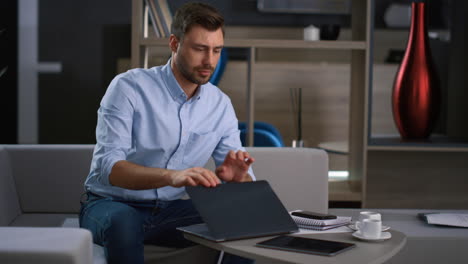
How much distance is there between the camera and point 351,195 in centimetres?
318

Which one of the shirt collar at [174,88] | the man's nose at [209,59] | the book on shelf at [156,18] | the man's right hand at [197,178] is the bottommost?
the man's right hand at [197,178]

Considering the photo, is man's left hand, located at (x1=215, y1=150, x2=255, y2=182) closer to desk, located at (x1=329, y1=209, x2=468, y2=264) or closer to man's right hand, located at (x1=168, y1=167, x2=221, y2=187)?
man's right hand, located at (x1=168, y1=167, x2=221, y2=187)

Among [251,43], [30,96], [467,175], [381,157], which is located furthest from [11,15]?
[467,175]

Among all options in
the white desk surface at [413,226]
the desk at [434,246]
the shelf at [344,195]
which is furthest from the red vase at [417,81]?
the desk at [434,246]

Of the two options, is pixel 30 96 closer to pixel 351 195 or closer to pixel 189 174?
pixel 351 195

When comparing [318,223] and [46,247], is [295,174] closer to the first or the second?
[318,223]

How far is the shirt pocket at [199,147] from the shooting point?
210cm

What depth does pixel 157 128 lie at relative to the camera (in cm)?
206

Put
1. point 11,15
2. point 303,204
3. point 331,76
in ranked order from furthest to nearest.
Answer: point 11,15 < point 331,76 < point 303,204

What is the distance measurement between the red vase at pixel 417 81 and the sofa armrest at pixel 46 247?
7.34 feet

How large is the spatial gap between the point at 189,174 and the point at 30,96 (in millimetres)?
3380

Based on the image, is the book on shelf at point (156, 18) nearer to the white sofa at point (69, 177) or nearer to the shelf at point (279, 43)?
the shelf at point (279, 43)

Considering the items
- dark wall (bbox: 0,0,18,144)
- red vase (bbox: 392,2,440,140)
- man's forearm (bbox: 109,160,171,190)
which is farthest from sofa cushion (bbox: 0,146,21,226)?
dark wall (bbox: 0,0,18,144)

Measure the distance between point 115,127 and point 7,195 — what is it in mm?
684
